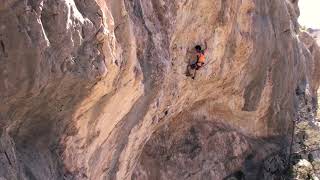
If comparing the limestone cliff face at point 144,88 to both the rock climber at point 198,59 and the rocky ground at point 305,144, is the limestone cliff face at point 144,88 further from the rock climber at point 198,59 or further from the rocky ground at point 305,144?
the rocky ground at point 305,144

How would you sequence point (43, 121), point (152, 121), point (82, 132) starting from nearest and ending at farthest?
point (43, 121) < point (82, 132) < point (152, 121)

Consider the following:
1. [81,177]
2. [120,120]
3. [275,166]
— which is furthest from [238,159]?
[81,177]

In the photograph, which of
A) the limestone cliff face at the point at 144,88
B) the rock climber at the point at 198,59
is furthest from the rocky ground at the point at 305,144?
the rock climber at the point at 198,59

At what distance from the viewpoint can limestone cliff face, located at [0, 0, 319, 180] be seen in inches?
329

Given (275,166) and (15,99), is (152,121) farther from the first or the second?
(275,166)

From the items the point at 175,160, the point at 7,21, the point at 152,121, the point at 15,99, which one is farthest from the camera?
the point at 175,160

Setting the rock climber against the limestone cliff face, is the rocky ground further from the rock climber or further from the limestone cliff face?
the rock climber

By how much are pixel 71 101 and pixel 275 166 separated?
13054 mm

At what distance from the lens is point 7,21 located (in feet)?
25.4

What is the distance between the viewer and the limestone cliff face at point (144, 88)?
8.36 m

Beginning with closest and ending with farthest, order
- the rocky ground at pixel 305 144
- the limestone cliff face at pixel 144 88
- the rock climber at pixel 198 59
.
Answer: the limestone cliff face at pixel 144 88 → the rock climber at pixel 198 59 → the rocky ground at pixel 305 144

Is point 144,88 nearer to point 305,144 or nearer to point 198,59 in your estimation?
point 198,59

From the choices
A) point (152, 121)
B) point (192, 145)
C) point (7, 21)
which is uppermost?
point (7, 21)

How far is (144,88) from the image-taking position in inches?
479
